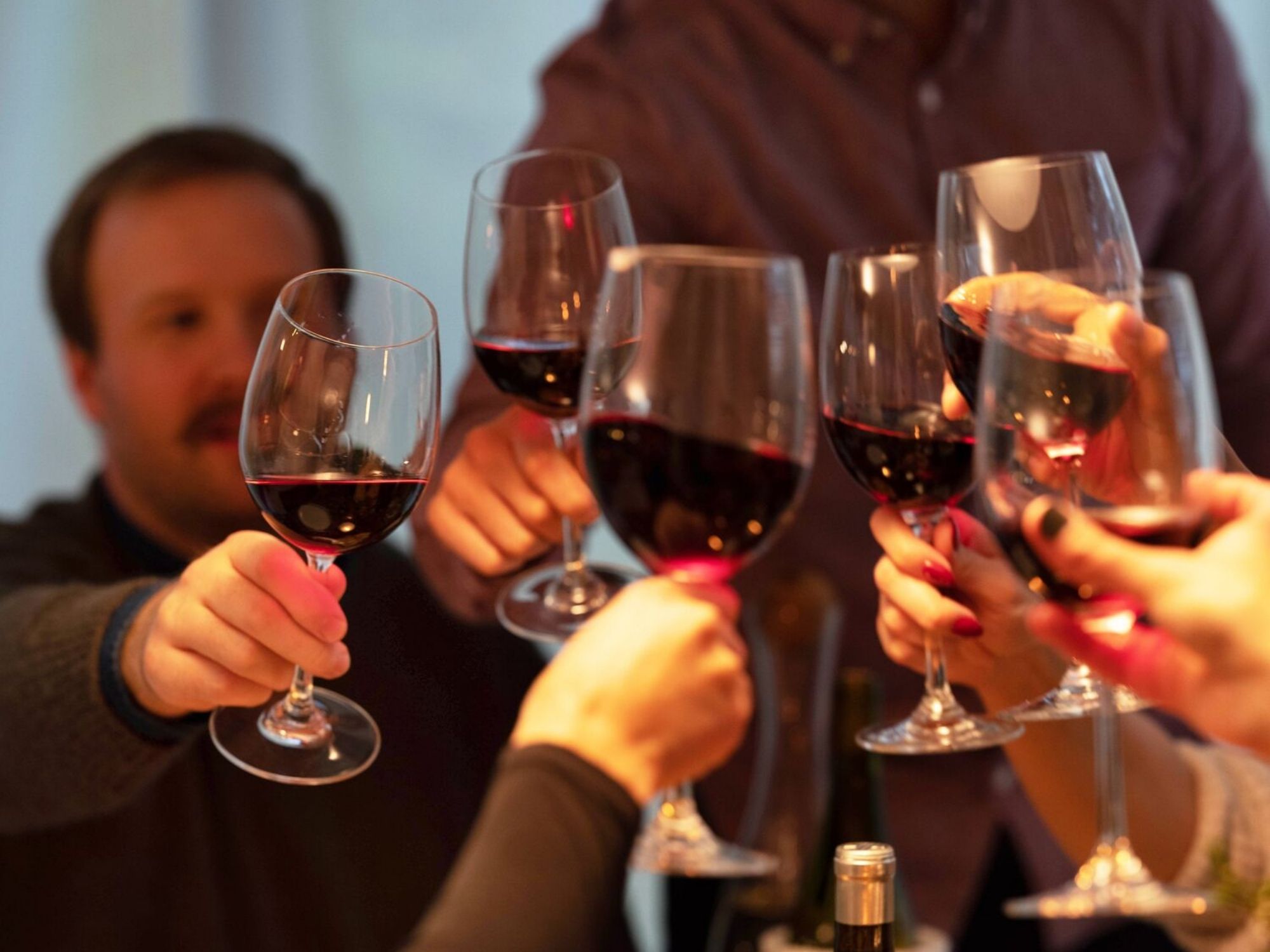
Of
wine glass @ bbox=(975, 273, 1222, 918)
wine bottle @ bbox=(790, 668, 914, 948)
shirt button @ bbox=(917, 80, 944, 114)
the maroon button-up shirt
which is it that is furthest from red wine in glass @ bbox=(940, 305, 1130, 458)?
shirt button @ bbox=(917, 80, 944, 114)

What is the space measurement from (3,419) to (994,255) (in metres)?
1.83

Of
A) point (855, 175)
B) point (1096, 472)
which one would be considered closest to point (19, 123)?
point (855, 175)

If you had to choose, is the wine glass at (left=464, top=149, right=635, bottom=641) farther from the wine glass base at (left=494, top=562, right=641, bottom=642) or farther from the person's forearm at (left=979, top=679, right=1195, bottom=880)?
the person's forearm at (left=979, top=679, right=1195, bottom=880)

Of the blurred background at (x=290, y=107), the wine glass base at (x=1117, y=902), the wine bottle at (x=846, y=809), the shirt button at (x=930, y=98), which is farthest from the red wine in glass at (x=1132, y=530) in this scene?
the blurred background at (x=290, y=107)

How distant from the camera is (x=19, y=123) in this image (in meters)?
2.08

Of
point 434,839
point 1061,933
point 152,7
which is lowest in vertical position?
point 1061,933

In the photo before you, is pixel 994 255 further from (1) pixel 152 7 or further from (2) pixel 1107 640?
(1) pixel 152 7

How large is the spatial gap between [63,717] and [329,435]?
0.97 feet

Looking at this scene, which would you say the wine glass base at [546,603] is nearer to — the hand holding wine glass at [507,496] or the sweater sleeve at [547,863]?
the hand holding wine glass at [507,496]

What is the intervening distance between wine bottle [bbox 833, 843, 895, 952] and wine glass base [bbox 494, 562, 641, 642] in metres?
0.25

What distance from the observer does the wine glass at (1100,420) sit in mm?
477

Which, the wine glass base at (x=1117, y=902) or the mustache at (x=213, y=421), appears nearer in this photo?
the wine glass base at (x=1117, y=902)

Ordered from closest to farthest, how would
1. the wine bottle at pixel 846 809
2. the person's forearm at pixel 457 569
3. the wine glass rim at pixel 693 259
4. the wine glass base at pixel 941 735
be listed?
the wine glass rim at pixel 693 259, the wine glass base at pixel 941 735, the person's forearm at pixel 457 569, the wine bottle at pixel 846 809

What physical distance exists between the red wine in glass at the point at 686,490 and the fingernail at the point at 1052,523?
119 millimetres
